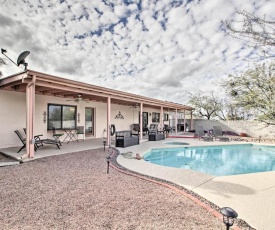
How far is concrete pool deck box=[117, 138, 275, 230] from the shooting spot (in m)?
2.61

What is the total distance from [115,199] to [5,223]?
158cm

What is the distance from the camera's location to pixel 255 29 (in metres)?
1.99

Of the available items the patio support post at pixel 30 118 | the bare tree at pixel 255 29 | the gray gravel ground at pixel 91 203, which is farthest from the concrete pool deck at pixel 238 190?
the patio support post at pixel 30 118

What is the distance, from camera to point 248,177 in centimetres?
448

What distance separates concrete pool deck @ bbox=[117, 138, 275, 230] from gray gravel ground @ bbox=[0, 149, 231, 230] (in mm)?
486

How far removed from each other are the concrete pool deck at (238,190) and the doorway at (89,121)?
7201 mm

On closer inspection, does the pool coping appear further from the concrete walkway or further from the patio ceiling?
the patio ceiling

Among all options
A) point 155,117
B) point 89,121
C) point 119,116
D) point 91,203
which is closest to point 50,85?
point 91,203

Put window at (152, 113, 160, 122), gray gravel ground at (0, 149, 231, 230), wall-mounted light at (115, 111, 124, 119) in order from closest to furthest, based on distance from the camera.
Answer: gray gravel ground at (0, 149, 231, 230)
wall-mounted light at (115, 111, 124, 119)
window at (152, 113, 160, 122)

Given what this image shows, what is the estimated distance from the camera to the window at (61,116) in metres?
9.67

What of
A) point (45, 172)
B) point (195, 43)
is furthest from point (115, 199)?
point (195, 43)

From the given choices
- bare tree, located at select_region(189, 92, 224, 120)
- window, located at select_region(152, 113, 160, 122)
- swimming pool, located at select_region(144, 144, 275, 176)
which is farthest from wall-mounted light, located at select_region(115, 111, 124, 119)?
bare tree, located at select_region(189, 92, 224, 120)

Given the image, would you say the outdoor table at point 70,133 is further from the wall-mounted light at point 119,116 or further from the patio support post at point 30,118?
the patio support post at point 30,118

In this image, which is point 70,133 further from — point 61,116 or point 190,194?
point 190,194
